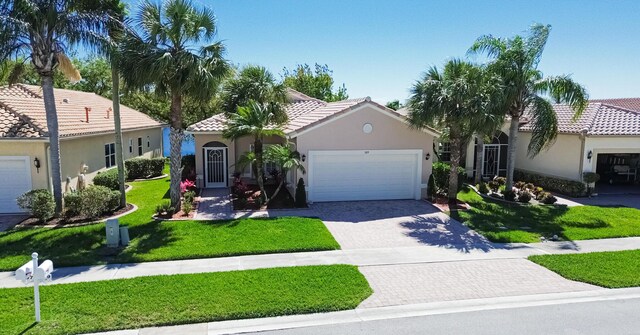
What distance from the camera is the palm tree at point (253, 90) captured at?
21.5 meters

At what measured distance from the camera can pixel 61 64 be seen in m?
15.6

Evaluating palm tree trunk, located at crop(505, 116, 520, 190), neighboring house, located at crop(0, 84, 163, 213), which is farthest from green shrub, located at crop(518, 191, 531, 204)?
neighboring house, located at crop(0, 84, 163, 213)

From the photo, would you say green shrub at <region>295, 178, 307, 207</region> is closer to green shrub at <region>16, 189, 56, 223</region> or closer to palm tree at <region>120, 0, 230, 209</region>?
palm tree at <region>120, 0, 230, 209</region>

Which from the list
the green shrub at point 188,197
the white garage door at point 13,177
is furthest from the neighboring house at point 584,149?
the white garage door at point 13,177

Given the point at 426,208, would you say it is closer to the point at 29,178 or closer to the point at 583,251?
the point at 583,251

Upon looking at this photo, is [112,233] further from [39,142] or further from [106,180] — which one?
[106,180]

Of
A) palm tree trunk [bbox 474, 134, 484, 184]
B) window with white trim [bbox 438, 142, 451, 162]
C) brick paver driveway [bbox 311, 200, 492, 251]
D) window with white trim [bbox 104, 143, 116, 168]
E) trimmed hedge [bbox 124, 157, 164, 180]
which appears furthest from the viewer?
window with white trim [bbox 438, 142, 451, 162]

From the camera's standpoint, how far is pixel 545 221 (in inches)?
634

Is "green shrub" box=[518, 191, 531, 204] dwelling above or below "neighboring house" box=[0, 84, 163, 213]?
below

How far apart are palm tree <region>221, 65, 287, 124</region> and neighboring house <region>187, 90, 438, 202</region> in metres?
2.51

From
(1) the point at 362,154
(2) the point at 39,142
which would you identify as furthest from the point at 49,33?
(1) the point at 362,154

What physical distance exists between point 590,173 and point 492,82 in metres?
7.96

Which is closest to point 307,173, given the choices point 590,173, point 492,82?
point 492,82

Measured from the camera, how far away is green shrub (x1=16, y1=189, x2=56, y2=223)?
47.1ft
